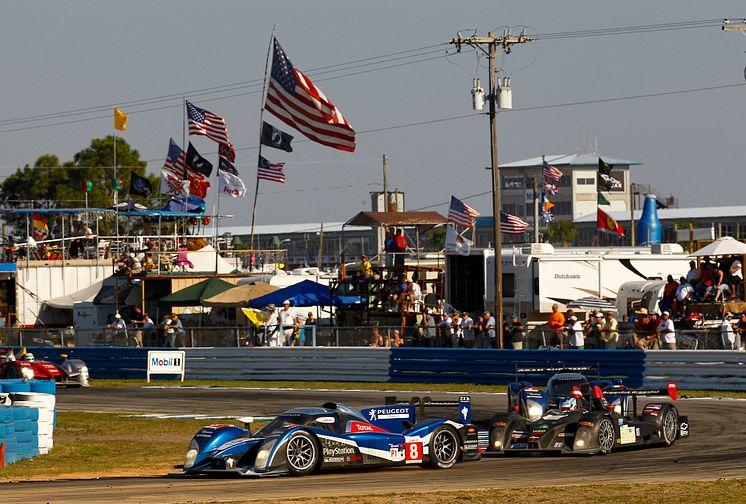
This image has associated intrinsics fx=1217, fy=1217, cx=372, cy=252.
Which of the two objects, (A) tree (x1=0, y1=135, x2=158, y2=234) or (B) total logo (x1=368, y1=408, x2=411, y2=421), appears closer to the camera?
(B) total logo (x1=368, y1=408, x2=411, y2=421)

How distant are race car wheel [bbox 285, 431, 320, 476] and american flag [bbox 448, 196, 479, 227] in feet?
83.3

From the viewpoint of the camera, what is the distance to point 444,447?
16.2 metres

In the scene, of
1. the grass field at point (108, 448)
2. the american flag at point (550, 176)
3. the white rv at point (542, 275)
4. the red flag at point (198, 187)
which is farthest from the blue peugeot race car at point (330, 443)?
the red flag at point (198, 187)

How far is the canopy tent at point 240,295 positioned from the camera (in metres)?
39.3

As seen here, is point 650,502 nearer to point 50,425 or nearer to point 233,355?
point 50,425

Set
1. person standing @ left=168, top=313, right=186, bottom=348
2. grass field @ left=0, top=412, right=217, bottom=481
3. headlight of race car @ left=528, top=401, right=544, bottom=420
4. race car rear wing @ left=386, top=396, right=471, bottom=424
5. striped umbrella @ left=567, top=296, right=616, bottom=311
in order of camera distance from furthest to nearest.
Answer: striped umbrella @ left=567, top=296, right=616, bottom=311 < person standing @ left=168, top=313, right=186, bottom=348 < headlight of race car @ left=528, top=401, right=544, bottom=420 < grass field @ left=0, top=412, right=217, bottom=481 < race car rear wing @ left=386, top=396, right=471, bottom=424

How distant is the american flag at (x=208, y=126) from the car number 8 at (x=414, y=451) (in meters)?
33.1

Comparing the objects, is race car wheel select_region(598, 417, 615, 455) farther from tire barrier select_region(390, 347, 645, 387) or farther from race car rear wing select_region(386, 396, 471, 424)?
tire barrier select_region(390, 347, 645, 387)

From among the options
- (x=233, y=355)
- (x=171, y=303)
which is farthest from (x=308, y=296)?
(x=171, y=303)

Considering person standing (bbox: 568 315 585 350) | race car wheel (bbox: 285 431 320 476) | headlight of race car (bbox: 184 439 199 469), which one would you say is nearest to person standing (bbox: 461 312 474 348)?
person standing (bbox: 568 315 585 350)

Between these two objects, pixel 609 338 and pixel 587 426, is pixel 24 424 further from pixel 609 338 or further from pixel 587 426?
pixel 609 338

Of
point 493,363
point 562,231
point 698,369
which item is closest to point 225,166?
point 493,363

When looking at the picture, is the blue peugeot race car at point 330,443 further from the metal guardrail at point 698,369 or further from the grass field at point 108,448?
the metal guardrail at point 698,369

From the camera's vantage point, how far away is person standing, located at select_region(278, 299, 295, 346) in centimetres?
3391
